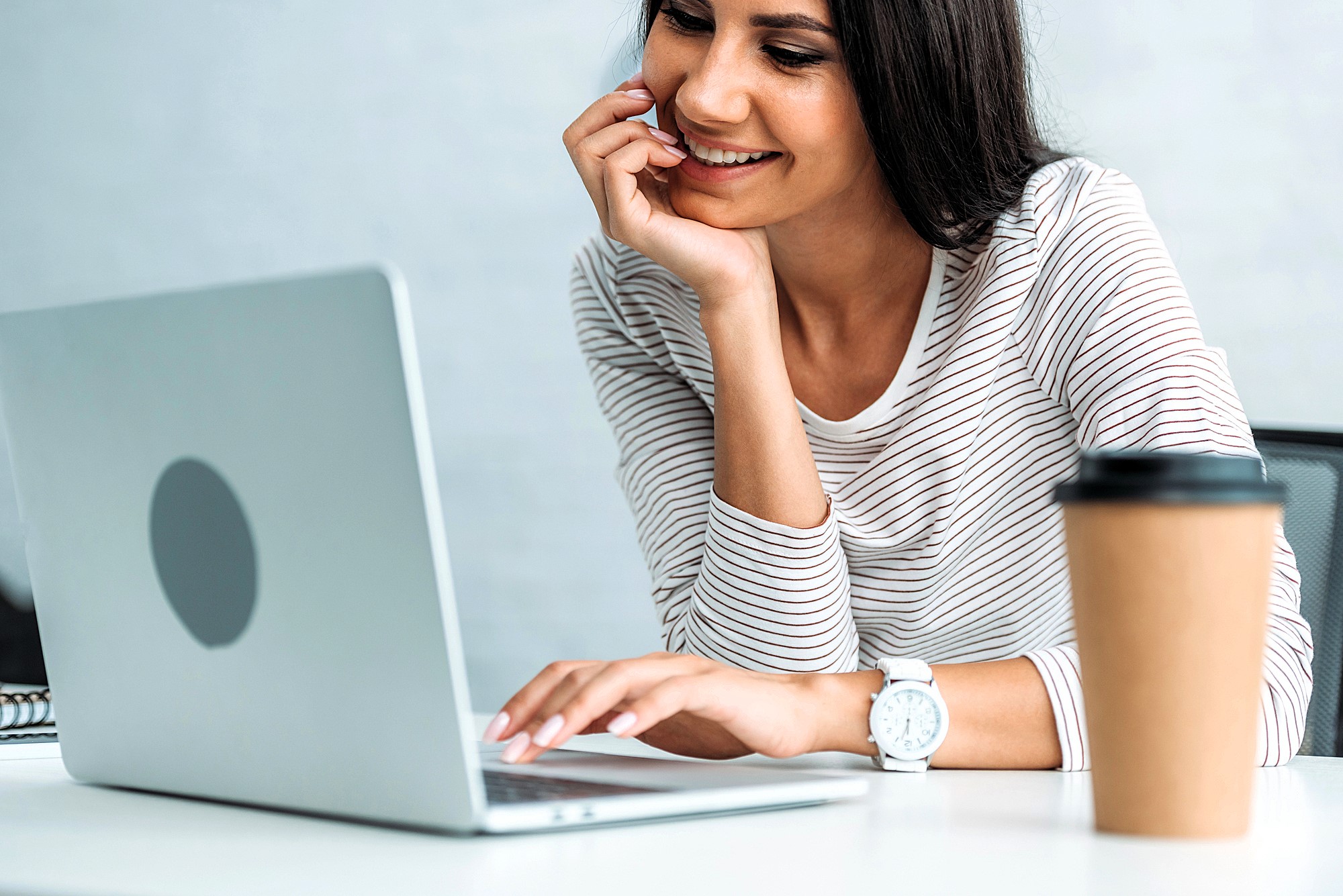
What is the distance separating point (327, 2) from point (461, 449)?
3.45 ft

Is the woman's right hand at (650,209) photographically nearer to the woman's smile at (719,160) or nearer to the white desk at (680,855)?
the woman's smile at (719,160)

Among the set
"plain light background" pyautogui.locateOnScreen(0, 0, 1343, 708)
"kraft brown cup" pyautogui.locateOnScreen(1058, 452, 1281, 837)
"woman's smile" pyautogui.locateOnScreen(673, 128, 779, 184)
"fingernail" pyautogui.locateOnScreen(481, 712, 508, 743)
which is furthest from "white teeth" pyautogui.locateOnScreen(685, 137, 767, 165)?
"plain light background" pyautogui.locateOnScreen(0, 0, 1343, 708)

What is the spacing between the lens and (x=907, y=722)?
84cm

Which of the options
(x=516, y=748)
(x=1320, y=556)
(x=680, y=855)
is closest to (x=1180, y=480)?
(x=680, y=855)

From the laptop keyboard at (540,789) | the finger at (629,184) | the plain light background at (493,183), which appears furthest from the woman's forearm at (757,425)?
the plain light background at (493,183)

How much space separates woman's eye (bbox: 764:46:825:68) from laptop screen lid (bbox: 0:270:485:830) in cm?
73

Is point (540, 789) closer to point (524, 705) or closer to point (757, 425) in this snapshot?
point (524, 705)

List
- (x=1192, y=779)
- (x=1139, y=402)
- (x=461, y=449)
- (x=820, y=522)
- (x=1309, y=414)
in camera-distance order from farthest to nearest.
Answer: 1. (x=461, y=449)
2. (x=1309, y=414)
3. (x=820, y=522)
4. (x=1139, y=402)
5. (x=1192, y=779)

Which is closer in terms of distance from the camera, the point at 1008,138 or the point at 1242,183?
the point at 1008,138

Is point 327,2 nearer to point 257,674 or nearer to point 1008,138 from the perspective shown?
point 1008,138

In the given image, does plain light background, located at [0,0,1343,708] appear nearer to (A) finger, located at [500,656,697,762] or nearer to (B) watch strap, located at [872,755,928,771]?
(B) watch strap, located at [872,755,928,771]

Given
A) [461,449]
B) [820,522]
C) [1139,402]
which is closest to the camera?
[1139,402]

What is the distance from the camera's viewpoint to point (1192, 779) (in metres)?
0.53

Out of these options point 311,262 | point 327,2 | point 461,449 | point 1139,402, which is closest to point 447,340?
point 461,449
